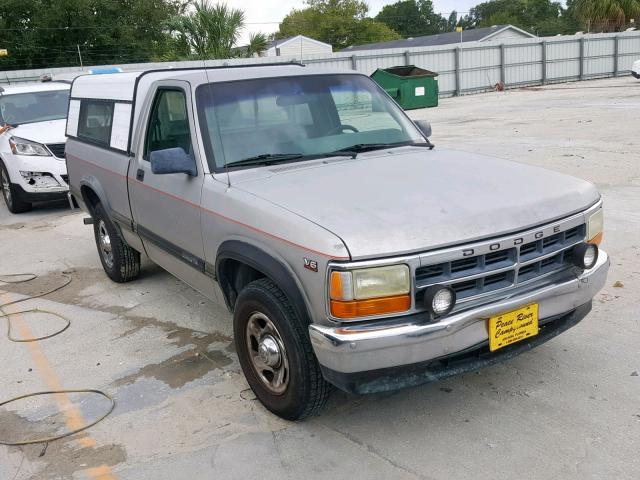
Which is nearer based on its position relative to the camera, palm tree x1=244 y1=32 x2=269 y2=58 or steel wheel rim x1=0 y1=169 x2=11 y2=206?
steel wheel rim x1=0 y1=169 x2=11 y2=206

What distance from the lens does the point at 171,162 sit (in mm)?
3762

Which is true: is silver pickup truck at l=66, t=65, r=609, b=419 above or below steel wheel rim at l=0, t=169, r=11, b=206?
above

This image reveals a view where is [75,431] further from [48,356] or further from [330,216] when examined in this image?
[330,216]

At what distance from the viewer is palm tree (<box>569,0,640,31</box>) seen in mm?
43688

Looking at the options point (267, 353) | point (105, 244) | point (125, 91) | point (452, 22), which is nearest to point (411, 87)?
point (105, 244)

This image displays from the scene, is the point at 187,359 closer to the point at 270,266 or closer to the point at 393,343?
the point at 270,266

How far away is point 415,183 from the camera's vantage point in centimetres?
345

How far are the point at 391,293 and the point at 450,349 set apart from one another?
0.39 metres

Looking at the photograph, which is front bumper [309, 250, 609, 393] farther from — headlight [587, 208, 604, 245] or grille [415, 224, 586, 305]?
headlight [587, 208, 604, 245]

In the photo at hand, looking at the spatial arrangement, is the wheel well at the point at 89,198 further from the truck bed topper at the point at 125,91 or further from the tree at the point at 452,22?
the tree at the point at 452,22

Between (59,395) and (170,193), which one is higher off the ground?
(170,193)

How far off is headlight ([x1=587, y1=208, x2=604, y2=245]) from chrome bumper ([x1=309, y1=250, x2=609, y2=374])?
0.79 metres

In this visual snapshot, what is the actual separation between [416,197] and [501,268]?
0.55 m

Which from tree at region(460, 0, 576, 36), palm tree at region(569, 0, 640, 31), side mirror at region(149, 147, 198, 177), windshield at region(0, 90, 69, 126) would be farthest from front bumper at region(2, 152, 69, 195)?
tree at region(460, 0, 576, 36)
